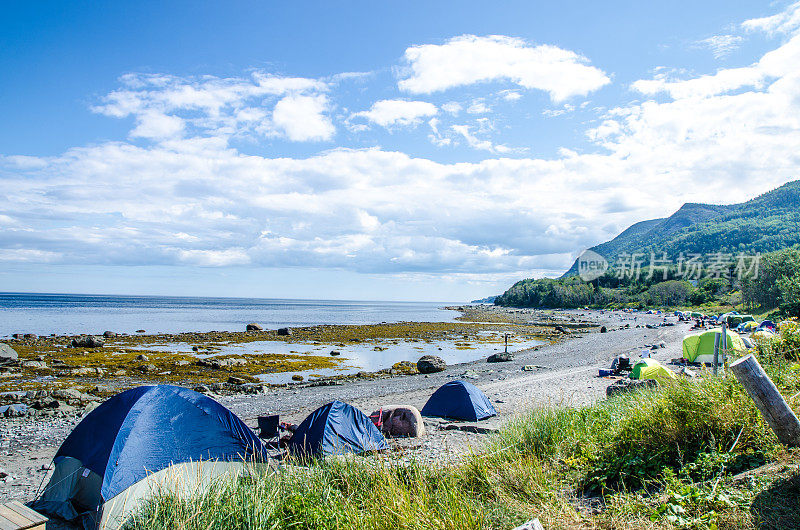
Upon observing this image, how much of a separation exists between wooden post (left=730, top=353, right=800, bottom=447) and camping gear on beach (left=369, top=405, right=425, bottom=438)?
9668mm

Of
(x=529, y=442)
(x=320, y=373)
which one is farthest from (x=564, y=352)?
(x=529, y=442)

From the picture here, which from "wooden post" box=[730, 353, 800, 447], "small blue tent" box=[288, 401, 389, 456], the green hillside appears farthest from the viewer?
the green hillside

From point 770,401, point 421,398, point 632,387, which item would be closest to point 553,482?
point 770,401

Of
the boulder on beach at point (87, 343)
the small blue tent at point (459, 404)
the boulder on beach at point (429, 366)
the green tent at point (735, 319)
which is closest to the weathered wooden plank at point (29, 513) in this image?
the small blue tent at point (459, 404)

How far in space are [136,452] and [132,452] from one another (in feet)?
0.20

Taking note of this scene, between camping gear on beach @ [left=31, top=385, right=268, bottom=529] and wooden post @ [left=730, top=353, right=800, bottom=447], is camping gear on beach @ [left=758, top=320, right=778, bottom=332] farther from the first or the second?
camping gear on beach @ [left=31, top=385, right=268, bottom=529]

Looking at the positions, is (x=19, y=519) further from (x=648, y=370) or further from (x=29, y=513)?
(x=648, y=370)

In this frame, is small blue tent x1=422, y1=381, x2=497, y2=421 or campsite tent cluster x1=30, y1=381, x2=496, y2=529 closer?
campsite tent cluster x1=30, y1=381, x2=496, y2=529

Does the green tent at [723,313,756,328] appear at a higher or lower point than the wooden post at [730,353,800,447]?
lower

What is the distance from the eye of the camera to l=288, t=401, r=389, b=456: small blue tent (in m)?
11.2

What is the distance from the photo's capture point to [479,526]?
4.60 m

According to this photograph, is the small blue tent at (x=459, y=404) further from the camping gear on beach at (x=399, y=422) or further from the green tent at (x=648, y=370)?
the green tent at (x=648, y=370)

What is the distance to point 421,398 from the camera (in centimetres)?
2078

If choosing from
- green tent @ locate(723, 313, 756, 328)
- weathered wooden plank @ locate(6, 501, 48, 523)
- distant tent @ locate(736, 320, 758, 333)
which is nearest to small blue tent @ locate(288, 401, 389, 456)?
weathered wooden plank @ locate(6, 501, 48, 523)
